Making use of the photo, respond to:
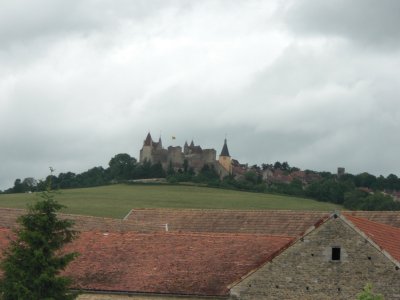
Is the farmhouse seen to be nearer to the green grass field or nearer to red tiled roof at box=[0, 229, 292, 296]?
red tiled roof at box=[0, 229, 292, 296]

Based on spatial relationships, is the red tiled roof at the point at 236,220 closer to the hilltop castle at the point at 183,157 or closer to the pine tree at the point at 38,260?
the pine tree at the point at 38,260

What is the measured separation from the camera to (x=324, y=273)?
98.7 feet

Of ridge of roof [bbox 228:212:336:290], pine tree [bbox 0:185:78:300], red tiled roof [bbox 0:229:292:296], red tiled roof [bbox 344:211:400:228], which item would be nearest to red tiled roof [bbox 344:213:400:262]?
ridge of roof [bbox 228:212:336:290]

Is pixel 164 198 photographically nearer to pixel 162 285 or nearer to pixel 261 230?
pixel 261 230

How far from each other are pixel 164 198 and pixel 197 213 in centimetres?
6558

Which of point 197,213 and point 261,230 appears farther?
point 197,213

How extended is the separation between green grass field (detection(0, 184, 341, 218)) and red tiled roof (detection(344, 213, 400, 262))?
6113cm

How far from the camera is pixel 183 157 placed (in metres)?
170

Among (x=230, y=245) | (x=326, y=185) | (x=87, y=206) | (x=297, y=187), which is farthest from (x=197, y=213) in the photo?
(x=297, y=187)

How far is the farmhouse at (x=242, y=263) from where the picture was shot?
2980 centimetres

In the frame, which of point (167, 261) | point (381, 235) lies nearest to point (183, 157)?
point (167, 261)

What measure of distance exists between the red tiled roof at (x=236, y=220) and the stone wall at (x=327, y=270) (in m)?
14.0

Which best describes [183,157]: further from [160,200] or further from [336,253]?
[336,253]

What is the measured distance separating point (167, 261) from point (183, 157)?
136236 millimetres
